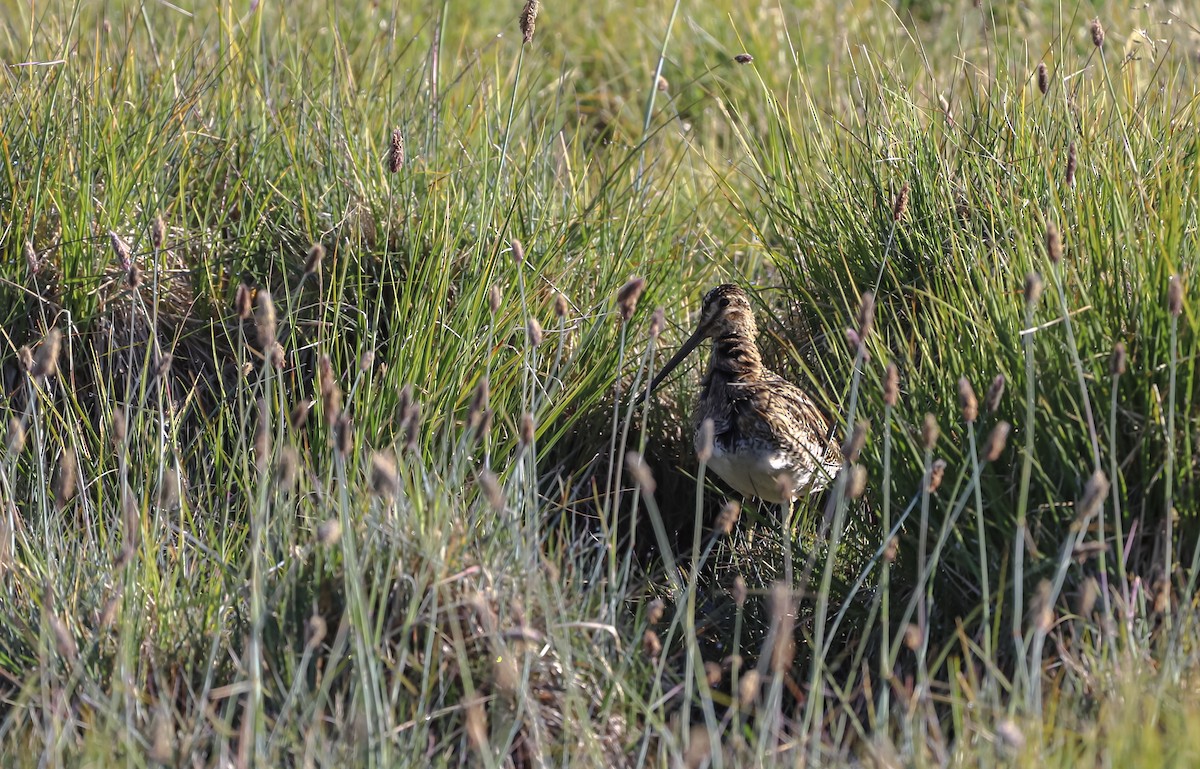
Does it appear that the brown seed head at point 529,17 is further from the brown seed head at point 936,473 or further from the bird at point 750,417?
the brown seed head at point 936,473

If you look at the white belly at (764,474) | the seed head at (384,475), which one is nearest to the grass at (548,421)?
the seed head at (384,475)

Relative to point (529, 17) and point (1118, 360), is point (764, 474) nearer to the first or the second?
point (529, 17)

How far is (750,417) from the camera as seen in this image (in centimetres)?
421

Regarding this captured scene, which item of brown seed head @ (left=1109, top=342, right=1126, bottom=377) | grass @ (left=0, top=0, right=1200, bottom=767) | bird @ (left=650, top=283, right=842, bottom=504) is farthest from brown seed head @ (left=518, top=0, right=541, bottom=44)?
brown seed head @ (left=1109, top=342, right=1126, bottom=377)

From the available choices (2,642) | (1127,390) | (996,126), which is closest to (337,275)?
(2,642)

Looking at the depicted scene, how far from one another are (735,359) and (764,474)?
451mm

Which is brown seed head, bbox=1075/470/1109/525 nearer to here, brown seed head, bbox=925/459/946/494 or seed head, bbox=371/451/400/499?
brown seed head, bbox=925/459/946/494

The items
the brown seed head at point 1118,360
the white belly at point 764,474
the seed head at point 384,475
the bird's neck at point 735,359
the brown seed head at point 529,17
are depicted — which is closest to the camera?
the seed head at point 384,475

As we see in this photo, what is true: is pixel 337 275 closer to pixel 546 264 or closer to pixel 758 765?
pixel 546 264

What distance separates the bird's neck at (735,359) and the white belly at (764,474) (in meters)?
0.31

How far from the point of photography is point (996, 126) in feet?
13.9

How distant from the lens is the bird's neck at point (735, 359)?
445 centimetres

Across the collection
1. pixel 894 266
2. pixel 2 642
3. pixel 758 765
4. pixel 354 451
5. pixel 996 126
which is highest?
pixel 996 126

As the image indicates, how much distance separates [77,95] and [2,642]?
1.98 meters
